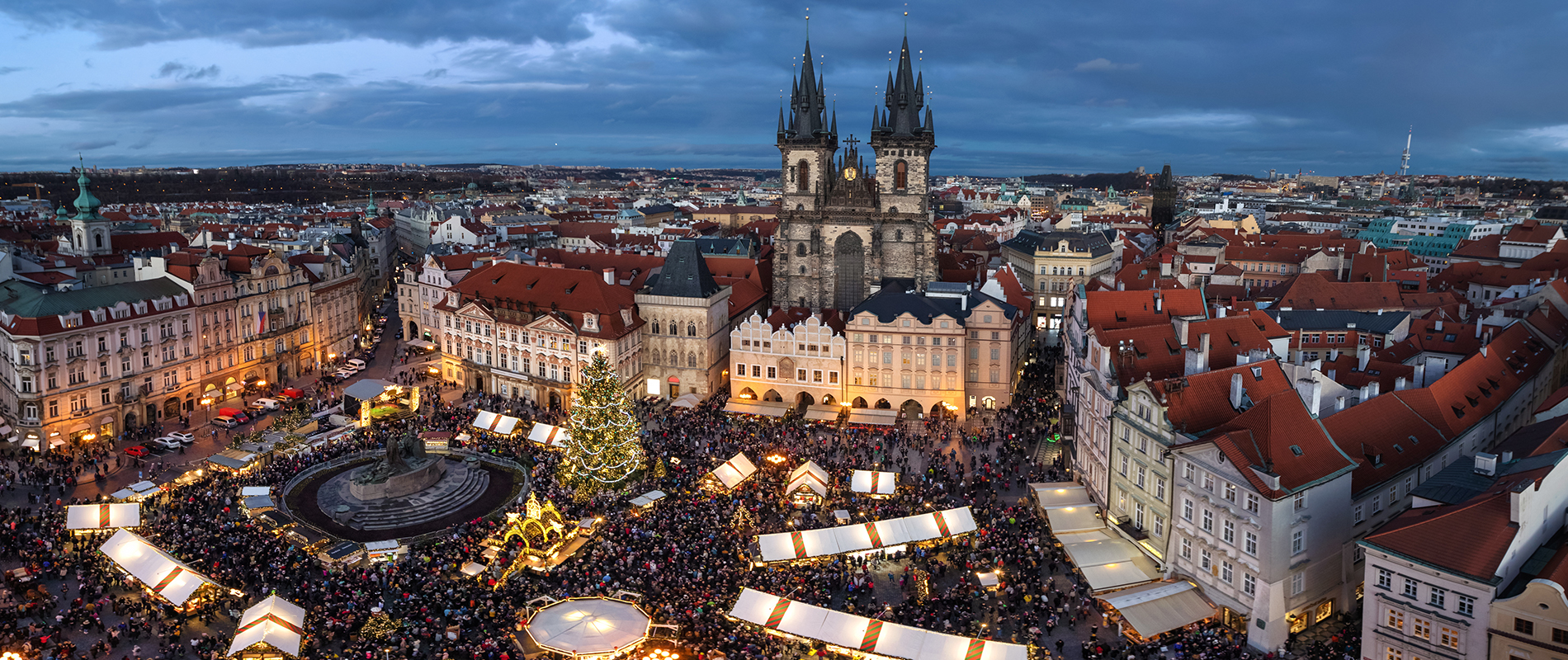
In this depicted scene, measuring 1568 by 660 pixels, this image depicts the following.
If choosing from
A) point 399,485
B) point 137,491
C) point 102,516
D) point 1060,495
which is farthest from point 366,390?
point 1060,495

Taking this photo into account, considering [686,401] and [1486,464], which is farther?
[686,401]

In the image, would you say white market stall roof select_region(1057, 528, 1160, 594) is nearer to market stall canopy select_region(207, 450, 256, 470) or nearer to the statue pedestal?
the statue pedestal

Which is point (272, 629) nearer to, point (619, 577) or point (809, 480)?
point (619, 577)

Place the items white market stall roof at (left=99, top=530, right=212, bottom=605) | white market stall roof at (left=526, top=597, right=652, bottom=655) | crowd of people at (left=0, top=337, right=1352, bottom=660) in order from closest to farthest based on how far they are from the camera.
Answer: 1. white market stall roof at (left=526, top=597, right=652, bottom=655)
2. crowd of people at (left=0, top=337, right=1352, bottom=660)
3. white market stall roof at (left=99, top=530, right=212, bottom=605)

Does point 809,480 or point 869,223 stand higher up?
point 869,223

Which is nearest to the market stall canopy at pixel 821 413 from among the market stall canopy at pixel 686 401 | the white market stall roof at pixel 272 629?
the market stall canopy at pixel 686 401

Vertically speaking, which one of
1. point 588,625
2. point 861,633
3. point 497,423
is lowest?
point 861,633

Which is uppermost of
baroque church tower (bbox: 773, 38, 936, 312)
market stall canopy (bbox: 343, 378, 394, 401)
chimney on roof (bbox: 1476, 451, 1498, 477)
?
baroque church tower (bbox: 773, 38, 936, 312)


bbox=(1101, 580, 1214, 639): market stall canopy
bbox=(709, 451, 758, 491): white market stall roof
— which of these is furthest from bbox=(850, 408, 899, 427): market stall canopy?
bbox=(1101, 580, 1214, 639): market stall canopy
